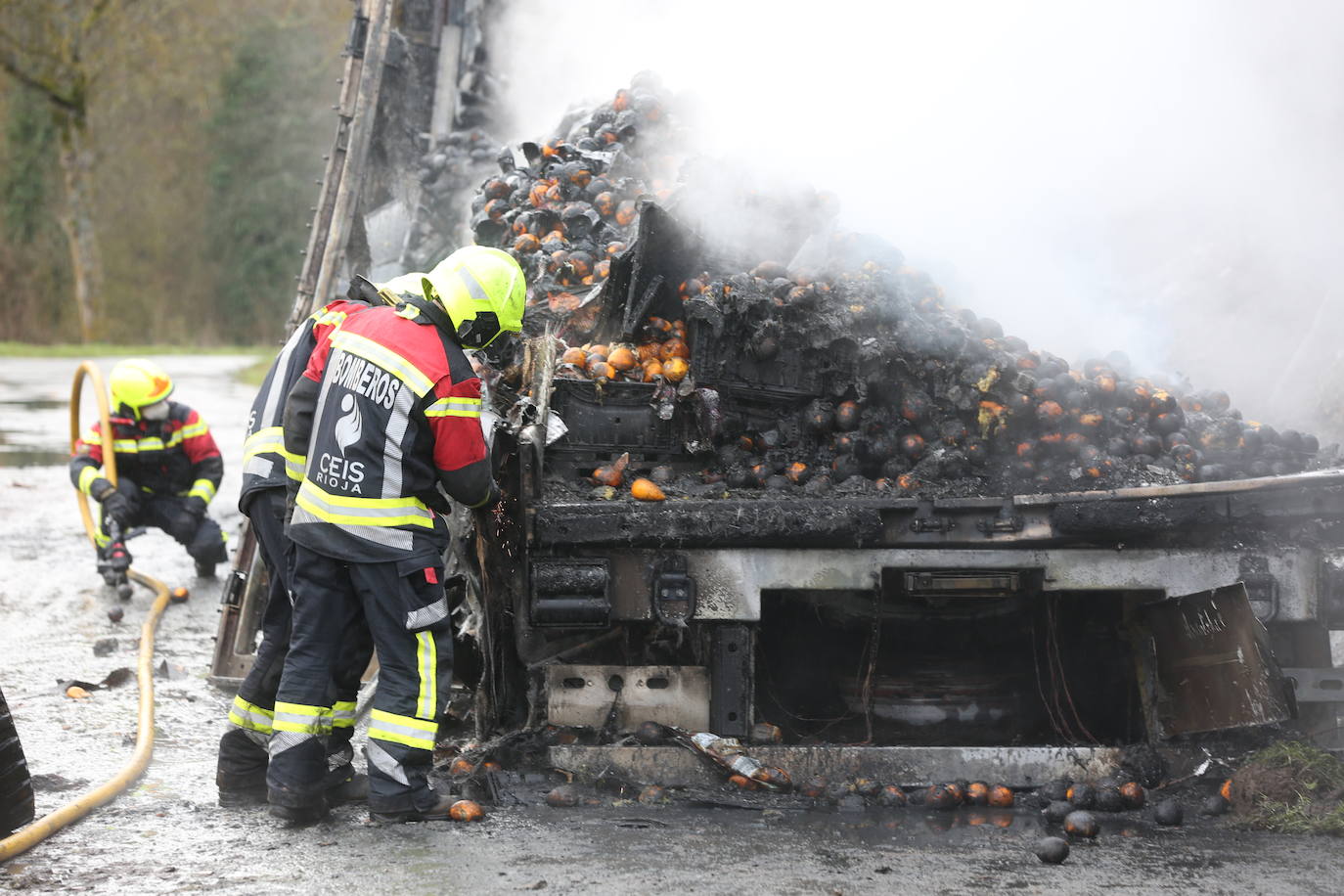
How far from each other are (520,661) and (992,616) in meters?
1.55

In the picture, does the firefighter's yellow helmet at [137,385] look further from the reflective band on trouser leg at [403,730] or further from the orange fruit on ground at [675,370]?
the reflective band on trouser leg at [403,730]

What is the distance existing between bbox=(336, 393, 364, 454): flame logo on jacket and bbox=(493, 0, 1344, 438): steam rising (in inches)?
89.9

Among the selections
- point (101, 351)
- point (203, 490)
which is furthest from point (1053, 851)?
point (101, 351)

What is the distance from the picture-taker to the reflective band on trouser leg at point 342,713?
4246mm

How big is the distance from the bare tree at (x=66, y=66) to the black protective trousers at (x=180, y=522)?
26.0 metres

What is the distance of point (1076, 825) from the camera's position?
12.4 feet

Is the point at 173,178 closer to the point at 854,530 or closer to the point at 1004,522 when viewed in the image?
the point at 854,530

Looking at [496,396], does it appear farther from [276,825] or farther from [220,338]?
[220,338]

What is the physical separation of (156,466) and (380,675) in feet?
14.7

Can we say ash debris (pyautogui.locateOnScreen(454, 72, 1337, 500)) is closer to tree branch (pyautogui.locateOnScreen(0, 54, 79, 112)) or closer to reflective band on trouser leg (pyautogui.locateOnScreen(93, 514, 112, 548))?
reflective band on trouser leg (pyautogui.locateOnScreen(93, 514, 112, 548))

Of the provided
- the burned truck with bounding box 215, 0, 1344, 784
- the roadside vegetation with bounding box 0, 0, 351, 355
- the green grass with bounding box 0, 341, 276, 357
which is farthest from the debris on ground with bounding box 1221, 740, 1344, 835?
the roadside vegetation with bounding box 0, 0, 351, 355

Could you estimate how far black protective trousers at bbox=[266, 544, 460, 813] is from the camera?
395cm

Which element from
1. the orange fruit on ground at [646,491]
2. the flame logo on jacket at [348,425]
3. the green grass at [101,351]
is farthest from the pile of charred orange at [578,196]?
the green grass at [101,351]

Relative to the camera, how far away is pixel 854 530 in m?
4.04
